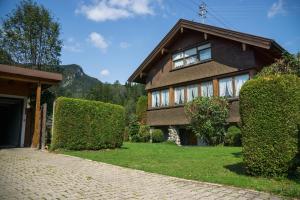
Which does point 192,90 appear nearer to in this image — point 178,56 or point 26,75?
point 178,56

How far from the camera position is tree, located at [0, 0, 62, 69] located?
3559 cm

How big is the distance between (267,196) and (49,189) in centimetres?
458

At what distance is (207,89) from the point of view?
22047mm

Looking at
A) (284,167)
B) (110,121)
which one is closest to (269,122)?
(284,167)

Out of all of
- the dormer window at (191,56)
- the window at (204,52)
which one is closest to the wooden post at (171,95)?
the dormer window at (191,56)

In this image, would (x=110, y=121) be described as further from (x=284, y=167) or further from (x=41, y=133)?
(x=284, y=167)

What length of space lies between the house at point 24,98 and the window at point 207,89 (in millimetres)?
10677

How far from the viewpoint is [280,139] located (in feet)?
24.5

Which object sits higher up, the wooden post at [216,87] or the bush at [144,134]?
the wooden post at [216,87]

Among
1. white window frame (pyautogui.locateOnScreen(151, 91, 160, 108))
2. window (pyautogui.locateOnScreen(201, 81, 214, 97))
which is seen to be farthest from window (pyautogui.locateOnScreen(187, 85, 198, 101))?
white window frame (pyautogui.locateOnScreen(151, 91, 160, 108))

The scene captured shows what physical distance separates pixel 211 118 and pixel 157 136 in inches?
239

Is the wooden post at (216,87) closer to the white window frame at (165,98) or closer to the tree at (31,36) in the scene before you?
the white window frame at (165,98)

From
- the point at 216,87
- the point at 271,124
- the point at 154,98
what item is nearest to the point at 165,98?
the point at 154,98

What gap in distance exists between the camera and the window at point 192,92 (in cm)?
2285
